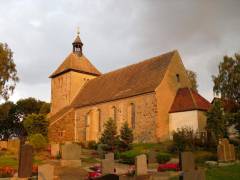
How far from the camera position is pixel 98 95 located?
3997cm

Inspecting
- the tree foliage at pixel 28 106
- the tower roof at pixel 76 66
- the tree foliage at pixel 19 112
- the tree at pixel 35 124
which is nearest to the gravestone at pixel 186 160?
the tree at pixel 35 124

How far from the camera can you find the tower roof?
152 feet

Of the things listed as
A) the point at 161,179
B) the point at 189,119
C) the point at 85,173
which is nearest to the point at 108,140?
the point at 189,119

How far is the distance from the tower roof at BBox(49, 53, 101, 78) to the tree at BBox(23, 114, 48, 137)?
10.6 metres

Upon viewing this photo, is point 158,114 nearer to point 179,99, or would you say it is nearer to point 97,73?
point 179,99

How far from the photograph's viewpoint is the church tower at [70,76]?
45.8m

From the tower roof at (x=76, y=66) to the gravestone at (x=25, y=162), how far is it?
32060 mm

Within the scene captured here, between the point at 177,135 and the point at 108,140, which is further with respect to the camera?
the point at 108,140

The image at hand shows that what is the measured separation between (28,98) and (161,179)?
187ft

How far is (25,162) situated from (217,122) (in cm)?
1687

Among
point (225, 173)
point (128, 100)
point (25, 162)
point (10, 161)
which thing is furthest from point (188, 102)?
point (25, 162)

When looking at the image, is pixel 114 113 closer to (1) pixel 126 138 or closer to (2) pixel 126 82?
(2) pixel 126 82

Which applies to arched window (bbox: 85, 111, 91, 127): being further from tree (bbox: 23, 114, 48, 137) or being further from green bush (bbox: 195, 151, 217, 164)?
green bush (bbox: 195, 151, 217, 164)

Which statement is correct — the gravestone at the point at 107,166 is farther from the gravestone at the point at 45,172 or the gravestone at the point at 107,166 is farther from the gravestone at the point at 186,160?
the gravestone at the point at 45,172
